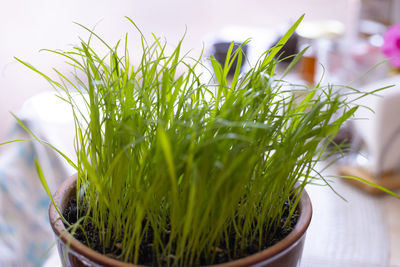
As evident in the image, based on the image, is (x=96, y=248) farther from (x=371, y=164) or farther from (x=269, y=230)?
(x=371, y=164)

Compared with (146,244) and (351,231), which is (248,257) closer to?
(146,244)

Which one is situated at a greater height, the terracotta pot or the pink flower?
the pink flower

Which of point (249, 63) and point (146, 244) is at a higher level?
point (249, 63)

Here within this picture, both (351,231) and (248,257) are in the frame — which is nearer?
(248,257)

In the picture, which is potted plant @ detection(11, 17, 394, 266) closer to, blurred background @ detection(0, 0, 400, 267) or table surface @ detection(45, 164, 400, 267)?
blurred background @ detection(0, 0, 400, 267)

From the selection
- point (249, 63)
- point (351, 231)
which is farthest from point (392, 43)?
point (249, 63)

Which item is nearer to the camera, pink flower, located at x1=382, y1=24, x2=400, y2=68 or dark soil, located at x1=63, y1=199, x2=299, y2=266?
dark soil, located at x1=63, y1=199, x2=299, y2=266

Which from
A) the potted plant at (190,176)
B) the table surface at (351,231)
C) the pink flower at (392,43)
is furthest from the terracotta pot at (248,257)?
the pink flower at (392,43)

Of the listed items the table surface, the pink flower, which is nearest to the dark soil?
the table surface

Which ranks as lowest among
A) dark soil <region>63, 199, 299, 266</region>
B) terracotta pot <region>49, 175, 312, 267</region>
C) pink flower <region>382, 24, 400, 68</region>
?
dark soil <region>63, 199, 299, 266</region>

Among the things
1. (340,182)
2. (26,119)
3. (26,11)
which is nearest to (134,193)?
(26,119)
